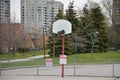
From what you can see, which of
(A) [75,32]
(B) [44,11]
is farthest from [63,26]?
(B) [44,11]

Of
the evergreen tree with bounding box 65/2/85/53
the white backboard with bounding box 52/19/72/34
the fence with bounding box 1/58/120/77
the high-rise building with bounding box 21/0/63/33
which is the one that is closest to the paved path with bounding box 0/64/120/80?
the fence with bounding box 1/58/120/77

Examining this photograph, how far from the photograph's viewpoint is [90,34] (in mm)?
48062

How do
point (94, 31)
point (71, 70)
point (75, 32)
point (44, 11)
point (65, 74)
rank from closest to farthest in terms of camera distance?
point (65, 74)
point (71, 70)
point (75, 32)
point (94, 31)
point (44, 11)

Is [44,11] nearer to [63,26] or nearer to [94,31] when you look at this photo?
[94,31]

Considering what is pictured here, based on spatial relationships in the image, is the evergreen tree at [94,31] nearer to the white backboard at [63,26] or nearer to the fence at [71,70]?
the fence at [71,70]

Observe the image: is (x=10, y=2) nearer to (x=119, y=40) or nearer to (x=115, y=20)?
(x=115, y=20)

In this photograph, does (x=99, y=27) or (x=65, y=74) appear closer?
(x=65, y=74)

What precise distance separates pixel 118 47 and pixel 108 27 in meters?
8.92

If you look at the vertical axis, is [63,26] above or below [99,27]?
above

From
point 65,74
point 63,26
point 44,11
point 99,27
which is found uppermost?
point 44,11

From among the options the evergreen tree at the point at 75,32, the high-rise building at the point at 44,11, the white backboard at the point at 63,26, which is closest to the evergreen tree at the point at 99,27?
the evergreen tree at the point at 75,32

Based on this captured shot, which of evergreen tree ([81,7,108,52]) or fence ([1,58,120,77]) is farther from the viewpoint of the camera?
evergreen tree ([81,7,108,52])

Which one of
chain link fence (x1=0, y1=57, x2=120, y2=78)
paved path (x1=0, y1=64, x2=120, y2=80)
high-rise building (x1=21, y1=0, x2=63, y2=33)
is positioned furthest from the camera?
high-rise building (x1=21, y1=0, x2=63, y2=33)

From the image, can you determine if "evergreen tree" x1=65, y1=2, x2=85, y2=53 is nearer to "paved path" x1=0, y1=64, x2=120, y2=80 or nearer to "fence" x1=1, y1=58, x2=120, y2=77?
"fence" x1=1, y1=58, x2=120, y2=77
